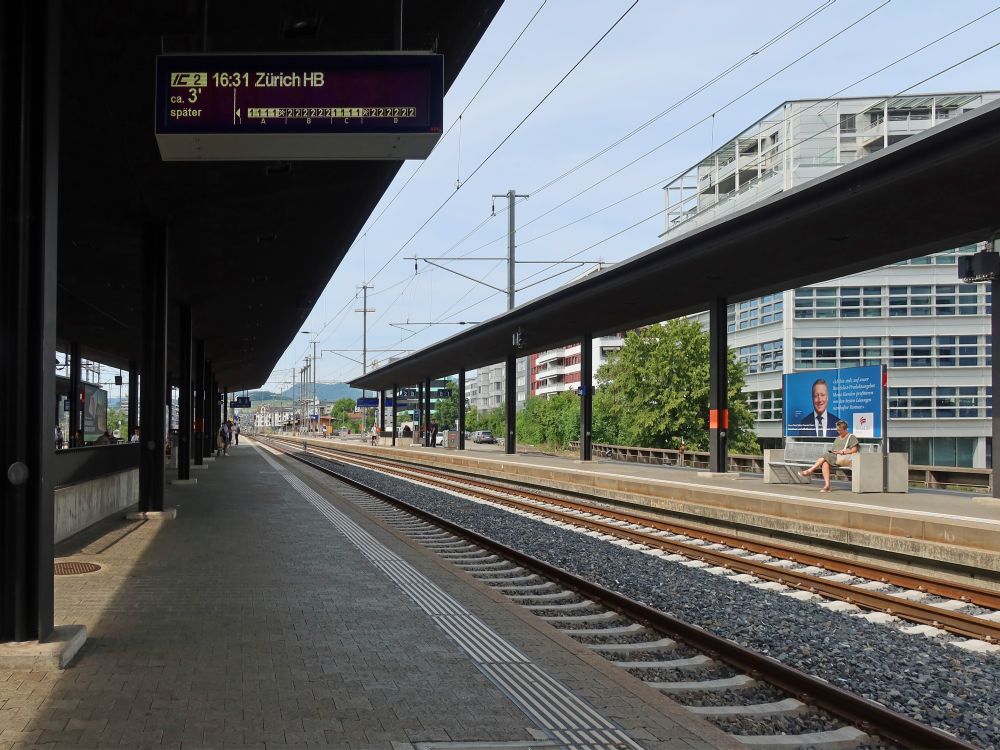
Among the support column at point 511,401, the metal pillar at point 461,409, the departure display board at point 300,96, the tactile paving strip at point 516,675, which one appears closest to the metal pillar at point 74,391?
the support column at point 511,401

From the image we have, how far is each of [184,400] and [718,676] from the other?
835 inches

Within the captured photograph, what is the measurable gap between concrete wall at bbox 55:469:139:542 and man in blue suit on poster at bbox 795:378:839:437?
13.6 meters

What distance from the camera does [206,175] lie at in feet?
40.7

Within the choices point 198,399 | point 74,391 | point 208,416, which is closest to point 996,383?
point 198,399

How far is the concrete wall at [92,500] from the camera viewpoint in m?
12.1

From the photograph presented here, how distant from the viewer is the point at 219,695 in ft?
17.0

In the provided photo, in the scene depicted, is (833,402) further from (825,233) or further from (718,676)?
(718,676)

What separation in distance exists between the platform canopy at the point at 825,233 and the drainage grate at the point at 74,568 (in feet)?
38.2

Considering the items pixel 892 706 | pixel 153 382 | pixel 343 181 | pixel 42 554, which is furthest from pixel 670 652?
pixel 153 382

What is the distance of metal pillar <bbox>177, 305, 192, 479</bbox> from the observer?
24328 millimetres

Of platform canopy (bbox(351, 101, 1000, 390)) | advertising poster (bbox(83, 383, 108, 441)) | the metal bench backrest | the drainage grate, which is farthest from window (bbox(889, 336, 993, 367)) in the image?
the drainage grate

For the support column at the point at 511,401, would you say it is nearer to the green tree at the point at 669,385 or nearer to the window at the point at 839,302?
the green tree at the point at 669,385

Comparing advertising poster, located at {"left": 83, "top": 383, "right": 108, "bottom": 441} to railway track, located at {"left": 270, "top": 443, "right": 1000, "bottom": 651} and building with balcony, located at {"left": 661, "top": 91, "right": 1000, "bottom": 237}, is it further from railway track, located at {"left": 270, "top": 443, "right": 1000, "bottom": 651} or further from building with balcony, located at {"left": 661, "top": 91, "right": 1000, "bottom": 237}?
building with balcony, located at {"left": 661, "top": 91, "right": 1000, "bottom": 237}

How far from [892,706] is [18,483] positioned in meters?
5.54
